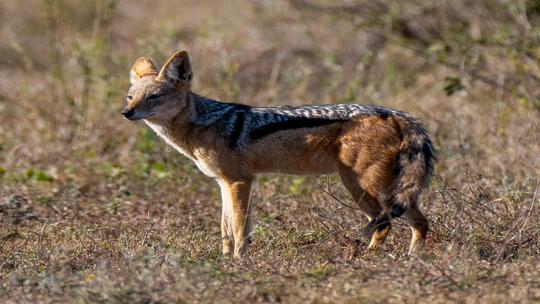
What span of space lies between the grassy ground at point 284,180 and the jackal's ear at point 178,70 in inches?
47.3

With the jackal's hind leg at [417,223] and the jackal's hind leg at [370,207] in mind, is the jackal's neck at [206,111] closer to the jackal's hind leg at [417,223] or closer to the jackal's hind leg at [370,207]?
the jackal's hind leg at [370,207]

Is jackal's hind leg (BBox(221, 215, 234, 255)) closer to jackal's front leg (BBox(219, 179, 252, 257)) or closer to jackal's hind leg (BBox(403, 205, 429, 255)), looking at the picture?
jackal's front leg (BBox(219, 179, 252, 257))

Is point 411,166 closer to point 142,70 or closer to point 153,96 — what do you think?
point 153,96

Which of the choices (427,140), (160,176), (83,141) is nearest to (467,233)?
(427,140)

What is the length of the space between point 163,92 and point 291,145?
1.16 m

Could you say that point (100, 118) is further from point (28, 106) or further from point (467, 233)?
point (467, 233)

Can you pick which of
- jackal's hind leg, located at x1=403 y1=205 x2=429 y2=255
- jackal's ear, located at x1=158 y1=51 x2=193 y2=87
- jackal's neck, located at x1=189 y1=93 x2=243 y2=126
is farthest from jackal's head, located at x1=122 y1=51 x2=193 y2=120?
jackal's hind leg, located at x1=403 y1=205 x2=429 y2=255

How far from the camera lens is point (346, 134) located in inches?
294

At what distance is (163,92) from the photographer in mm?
7945

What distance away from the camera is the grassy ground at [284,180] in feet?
19.8

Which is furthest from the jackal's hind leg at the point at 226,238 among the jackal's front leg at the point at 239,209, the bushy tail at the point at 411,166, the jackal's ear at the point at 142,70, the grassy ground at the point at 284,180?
the jackal's ear at the point at 142,70

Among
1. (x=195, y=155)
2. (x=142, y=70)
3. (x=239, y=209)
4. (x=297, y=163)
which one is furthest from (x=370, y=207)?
(x=142, y=70)

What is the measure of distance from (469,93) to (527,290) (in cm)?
735

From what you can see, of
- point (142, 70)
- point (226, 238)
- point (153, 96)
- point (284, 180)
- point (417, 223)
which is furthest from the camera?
point (284, 180)
